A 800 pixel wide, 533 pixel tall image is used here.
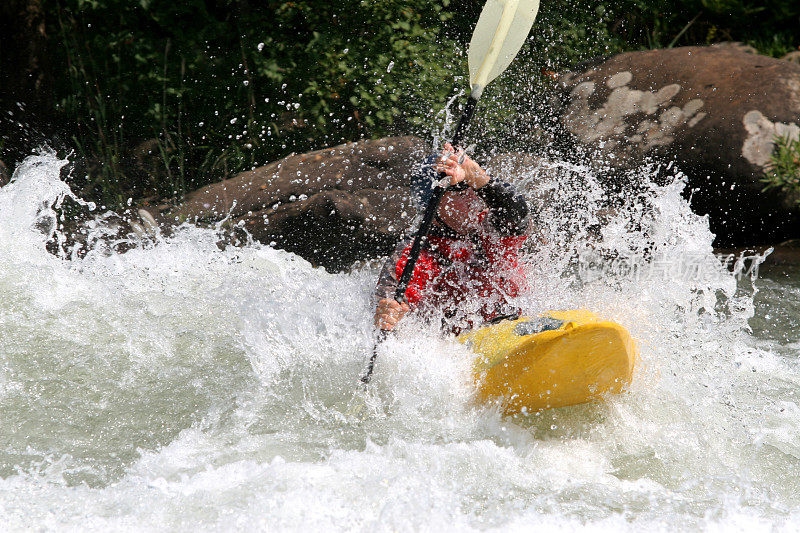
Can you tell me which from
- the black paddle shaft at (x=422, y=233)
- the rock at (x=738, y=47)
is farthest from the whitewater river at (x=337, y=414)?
the rock at (x=738, y=47)

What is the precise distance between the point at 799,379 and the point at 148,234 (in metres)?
3.98

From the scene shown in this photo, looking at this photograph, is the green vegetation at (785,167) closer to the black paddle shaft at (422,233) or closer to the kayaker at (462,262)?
the kayaker at (462,262)

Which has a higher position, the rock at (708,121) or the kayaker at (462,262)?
the rock at (708,121)

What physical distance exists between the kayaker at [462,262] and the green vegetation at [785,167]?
9.17ft

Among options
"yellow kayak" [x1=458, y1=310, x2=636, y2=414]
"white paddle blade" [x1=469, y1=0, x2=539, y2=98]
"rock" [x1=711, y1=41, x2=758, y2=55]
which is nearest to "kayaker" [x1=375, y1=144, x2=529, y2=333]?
"yellow kayak" [x1=458, y1=310, x2=636, y2=414]

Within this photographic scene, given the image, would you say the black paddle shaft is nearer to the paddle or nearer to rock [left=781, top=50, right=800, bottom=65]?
the paddle

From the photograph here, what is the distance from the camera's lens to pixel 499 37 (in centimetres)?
295

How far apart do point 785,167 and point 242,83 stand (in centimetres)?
416

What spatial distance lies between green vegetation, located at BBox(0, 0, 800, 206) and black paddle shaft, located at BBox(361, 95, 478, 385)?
2992 millimetres

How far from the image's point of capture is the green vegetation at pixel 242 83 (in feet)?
18.7

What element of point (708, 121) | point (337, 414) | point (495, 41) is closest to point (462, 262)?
point (337, 414)

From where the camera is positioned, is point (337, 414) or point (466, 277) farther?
point (466, 277)

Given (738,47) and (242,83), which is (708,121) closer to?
(738,47)

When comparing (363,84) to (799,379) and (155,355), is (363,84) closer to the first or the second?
(155,355)
